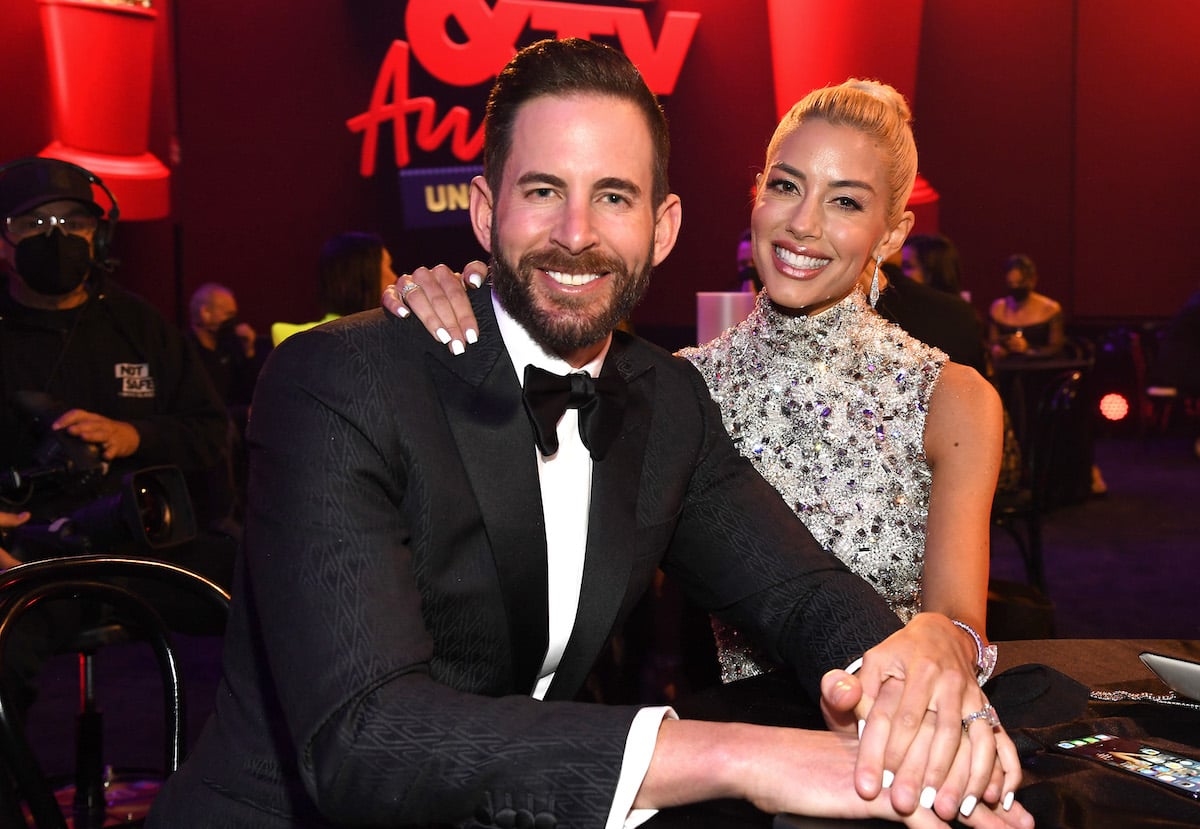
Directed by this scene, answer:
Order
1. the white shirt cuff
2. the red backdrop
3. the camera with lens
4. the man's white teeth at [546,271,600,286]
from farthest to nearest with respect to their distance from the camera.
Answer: the red backdrop < the camera with lens < the man's white teeth at [546,271,600,286] < the white shirt cuff

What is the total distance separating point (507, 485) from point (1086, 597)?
4.84 metres

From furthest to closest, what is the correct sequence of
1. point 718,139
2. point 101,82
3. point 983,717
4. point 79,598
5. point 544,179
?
1. point 718,139
2. point 101,82
3. point 79,598
4. point 544,179
5. point 983,717

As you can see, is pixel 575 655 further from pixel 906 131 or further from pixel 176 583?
pixel 906 131

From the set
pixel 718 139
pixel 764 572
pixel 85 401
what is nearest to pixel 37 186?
pixel 85 401

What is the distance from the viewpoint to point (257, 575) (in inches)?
53.6

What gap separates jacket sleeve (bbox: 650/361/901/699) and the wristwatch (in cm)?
14

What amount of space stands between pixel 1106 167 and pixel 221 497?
10100 millimetres

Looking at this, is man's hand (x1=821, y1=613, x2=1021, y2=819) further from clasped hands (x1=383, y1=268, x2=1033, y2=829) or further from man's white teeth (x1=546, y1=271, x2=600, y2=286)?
man's white teeth (x1=546, y1=271, x2=600, y2=286)

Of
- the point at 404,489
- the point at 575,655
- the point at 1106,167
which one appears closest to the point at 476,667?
the point at 575,655

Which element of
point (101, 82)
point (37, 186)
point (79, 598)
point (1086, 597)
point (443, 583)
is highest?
point (101, 82)

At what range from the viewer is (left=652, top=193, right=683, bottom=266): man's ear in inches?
69.6

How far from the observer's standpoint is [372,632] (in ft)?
4.11

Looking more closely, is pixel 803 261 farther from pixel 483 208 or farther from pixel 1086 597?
pixel 1086 597

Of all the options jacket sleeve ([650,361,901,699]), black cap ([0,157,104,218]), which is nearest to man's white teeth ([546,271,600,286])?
jacket sleeve ([650,361,901,699])
